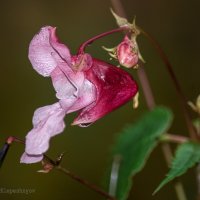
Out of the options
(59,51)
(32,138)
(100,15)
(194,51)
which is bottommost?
(194,51)

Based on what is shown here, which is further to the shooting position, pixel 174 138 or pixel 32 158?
pixel 174 138

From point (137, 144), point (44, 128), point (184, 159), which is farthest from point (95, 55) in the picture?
point (44, 128)

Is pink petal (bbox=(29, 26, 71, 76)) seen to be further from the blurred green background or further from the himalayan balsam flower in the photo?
the blurred green background

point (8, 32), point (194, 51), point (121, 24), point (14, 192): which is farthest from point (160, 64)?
point (121, 24)

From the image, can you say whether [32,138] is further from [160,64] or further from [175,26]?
[175,26]

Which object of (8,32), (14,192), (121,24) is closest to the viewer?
(121,24)

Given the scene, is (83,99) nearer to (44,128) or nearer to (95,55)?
(44,128)
